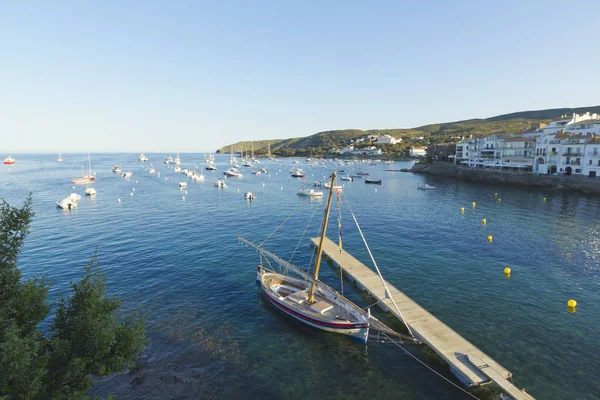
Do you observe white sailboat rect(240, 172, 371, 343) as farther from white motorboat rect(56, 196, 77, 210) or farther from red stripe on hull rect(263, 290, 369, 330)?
white motorboat rect(56, 196, 77, 210)

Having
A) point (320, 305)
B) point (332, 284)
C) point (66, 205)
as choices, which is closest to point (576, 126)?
point (332, 284)

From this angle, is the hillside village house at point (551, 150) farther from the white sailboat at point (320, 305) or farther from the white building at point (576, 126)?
the white sailboat at point (320, 305)

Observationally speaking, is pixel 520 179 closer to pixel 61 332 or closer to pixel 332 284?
pixel 332 284

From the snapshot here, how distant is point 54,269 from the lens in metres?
40.8

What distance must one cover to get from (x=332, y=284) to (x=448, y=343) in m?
14.8

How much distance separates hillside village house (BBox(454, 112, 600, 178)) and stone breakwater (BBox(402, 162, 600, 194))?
20.0ft

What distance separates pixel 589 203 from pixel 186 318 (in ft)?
316

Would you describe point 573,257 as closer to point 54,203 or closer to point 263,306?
point 263,306

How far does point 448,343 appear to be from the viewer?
24141 millimetres

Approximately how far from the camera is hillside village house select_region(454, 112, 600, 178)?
326 feet

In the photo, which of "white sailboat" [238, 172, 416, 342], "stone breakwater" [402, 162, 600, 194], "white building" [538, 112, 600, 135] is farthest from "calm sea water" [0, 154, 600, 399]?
"white building" [538, 112, 600, 135]

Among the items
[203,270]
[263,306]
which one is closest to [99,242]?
[203,270]

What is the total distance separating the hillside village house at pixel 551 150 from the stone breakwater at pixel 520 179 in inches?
240

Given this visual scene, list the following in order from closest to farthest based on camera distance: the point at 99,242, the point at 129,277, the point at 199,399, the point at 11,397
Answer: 1. the point at 11,397
2. the point at 199,399
3. the point at 129,277
4. the point at 99,242
